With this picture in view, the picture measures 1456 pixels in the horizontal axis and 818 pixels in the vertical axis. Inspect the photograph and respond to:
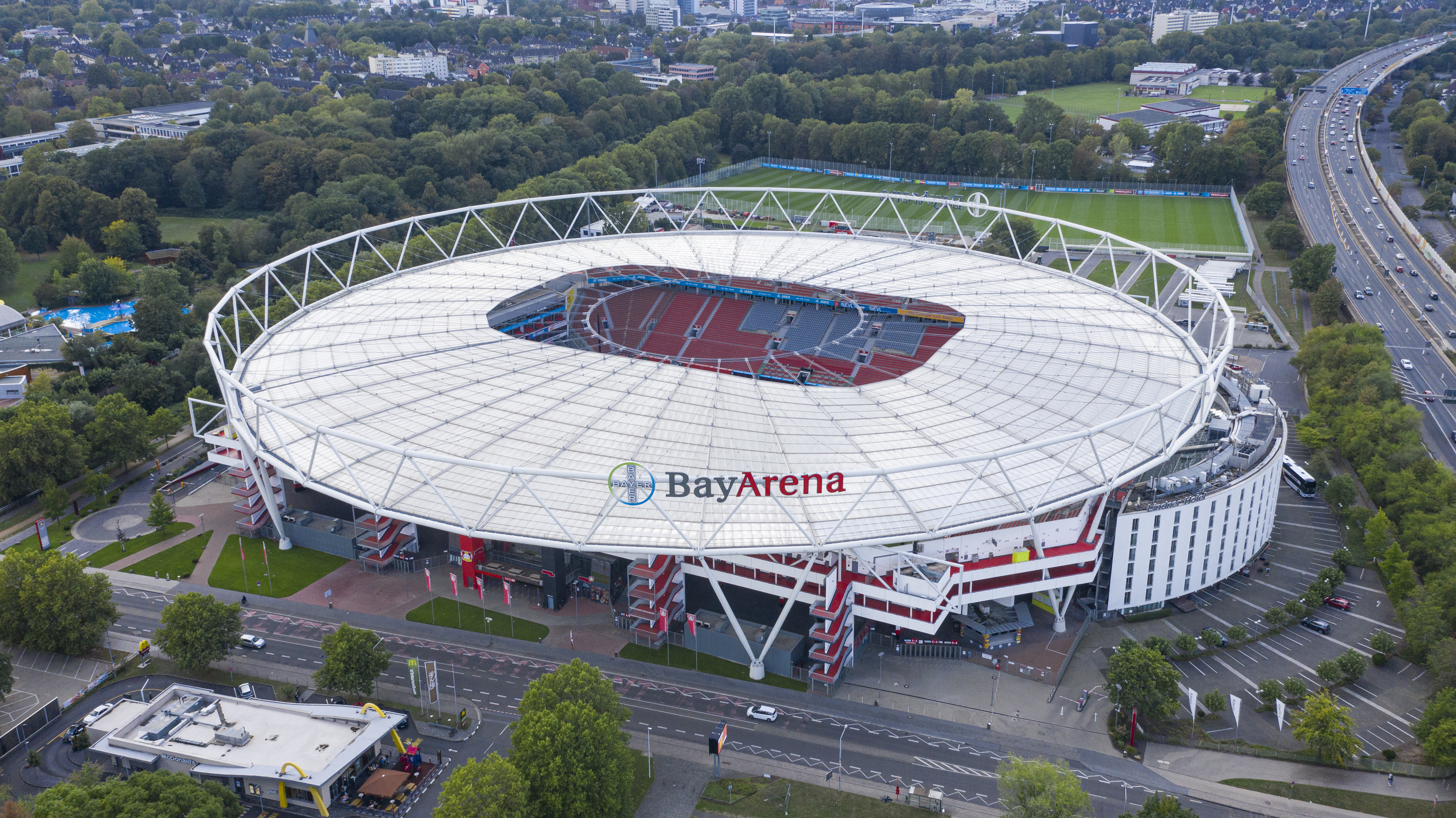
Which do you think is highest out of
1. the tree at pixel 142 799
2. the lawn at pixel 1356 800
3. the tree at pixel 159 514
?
the tree at pixel 142 799

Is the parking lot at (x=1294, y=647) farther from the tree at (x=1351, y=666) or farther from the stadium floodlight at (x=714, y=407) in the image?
the stadium floodlight at (x=714, y=407)

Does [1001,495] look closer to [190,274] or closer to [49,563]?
[49,563]

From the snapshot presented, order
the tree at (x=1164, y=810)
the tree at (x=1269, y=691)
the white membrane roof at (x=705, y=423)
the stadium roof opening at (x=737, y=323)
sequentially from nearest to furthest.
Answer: the tree at (x=1164, y=810), the tree at (x=1269, y=691), the white membrane roof at (x=705, y=423), the stadium roof opening at (x=737, y=323)

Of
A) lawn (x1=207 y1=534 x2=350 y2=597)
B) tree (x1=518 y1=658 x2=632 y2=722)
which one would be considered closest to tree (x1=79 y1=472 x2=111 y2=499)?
lawn (x1=207 y1=534 x2=350 y2=597)

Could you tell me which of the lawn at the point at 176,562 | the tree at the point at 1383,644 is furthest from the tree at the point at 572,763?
the tree at the point at 1383,644

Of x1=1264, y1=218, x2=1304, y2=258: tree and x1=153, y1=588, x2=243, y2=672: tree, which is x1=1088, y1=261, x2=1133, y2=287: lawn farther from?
x1=153, y1=588, x2=243, y2=672: tree

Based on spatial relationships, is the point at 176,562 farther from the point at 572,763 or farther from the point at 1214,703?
the point at 1214,703
